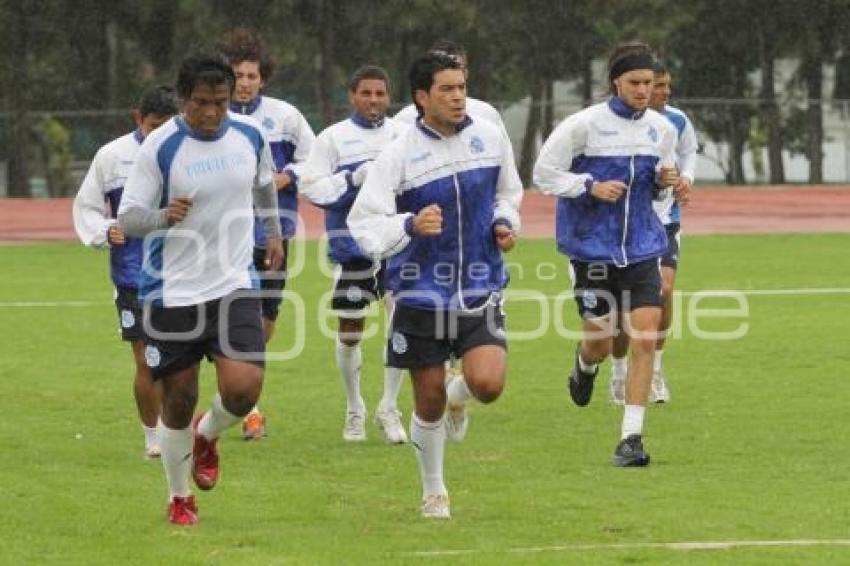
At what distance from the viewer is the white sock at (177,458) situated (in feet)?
33.4

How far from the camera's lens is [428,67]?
403 inches

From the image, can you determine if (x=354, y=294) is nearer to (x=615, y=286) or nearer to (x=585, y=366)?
(x=585, y=366)

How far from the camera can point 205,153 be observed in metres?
10.0

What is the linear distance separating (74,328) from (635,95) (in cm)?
933

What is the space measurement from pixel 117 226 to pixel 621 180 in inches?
112

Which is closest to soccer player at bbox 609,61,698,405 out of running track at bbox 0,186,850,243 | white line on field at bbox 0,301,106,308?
white line on field at bbox 0,301,106,308

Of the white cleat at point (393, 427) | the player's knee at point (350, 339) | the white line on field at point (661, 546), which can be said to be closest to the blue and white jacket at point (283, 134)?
the player's knee at point (350, 339)

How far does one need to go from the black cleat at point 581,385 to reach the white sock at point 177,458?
13.8ft

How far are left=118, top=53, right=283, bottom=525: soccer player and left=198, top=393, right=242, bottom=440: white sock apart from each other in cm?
1

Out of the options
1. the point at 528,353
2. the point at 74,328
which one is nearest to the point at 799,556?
the point at 528,353

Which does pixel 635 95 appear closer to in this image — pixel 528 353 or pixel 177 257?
pixel 177 257

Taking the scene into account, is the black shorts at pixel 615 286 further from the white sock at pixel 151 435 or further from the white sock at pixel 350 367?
the white sock at pixel 151 435

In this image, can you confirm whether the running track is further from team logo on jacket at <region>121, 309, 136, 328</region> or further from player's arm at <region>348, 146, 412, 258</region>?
player's arm at <region>348, 146, 412, 258</region>

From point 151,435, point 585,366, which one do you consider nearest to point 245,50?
point 151,435
